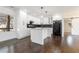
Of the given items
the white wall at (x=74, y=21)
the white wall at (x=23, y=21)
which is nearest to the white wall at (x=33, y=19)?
the white wall at (x=23, y=21)

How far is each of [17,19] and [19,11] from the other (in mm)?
273

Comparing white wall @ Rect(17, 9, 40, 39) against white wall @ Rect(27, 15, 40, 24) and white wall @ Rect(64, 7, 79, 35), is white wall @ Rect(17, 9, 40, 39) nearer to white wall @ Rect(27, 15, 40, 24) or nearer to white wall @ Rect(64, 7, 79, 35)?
white wall @ Rect(27, 15, 40, 24)

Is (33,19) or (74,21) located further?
(74,21)

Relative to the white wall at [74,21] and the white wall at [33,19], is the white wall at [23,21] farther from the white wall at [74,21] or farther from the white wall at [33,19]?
the white wall at [74,21]

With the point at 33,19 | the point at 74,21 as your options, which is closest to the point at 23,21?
the point at 33,19

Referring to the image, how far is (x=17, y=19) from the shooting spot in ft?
11.3

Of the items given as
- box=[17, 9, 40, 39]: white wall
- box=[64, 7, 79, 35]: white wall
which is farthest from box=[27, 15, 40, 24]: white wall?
box=[64, 7, 79, 35]: white wall

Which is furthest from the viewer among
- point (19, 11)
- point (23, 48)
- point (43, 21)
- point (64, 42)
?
point (64, 42)

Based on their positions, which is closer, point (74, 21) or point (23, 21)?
point (23, 21)

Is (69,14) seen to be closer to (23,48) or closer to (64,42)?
(23,48)

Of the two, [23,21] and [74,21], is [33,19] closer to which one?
[23,21]
